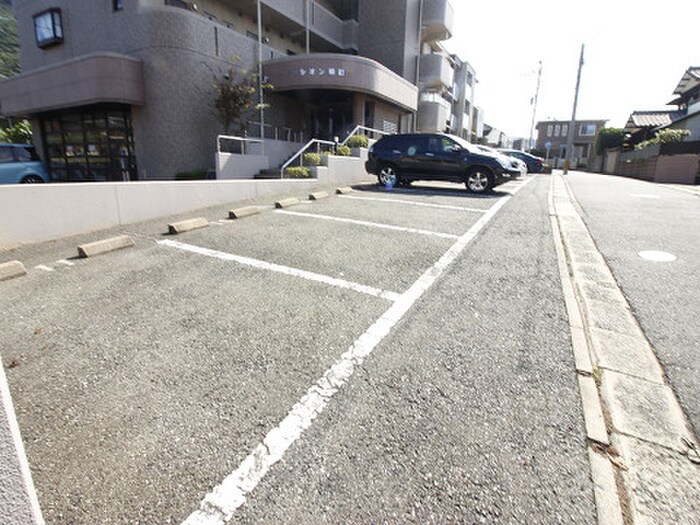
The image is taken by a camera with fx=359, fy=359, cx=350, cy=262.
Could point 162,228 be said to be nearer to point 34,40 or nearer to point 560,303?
point 560,303

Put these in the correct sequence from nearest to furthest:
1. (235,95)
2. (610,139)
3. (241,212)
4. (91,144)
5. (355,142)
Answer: (241,212) → (235,95) → (355,142) → (91,144) → (610,139)

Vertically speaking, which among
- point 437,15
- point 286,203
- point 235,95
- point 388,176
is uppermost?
point 437,15

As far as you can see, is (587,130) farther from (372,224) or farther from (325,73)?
(372,224)

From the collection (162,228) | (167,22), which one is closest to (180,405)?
(162,228)

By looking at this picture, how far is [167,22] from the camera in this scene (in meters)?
13.5

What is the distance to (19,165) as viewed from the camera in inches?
500

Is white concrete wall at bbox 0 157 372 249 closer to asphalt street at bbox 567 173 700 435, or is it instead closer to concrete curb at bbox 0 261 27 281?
concrete curb at bbox 0 261 27 281

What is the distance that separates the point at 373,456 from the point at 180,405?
1245mm

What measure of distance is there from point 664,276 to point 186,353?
555 cm

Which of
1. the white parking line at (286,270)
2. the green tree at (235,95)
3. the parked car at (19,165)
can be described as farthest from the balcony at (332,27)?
the white parking line at (286,270)

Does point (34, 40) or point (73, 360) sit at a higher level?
point (34, 40)

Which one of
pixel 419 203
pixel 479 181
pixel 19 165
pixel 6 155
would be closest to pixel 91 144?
pixel 19 165

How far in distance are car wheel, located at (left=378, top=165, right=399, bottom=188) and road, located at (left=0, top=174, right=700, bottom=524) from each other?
7.62m

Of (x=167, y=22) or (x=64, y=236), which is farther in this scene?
(x=167, y=22)
